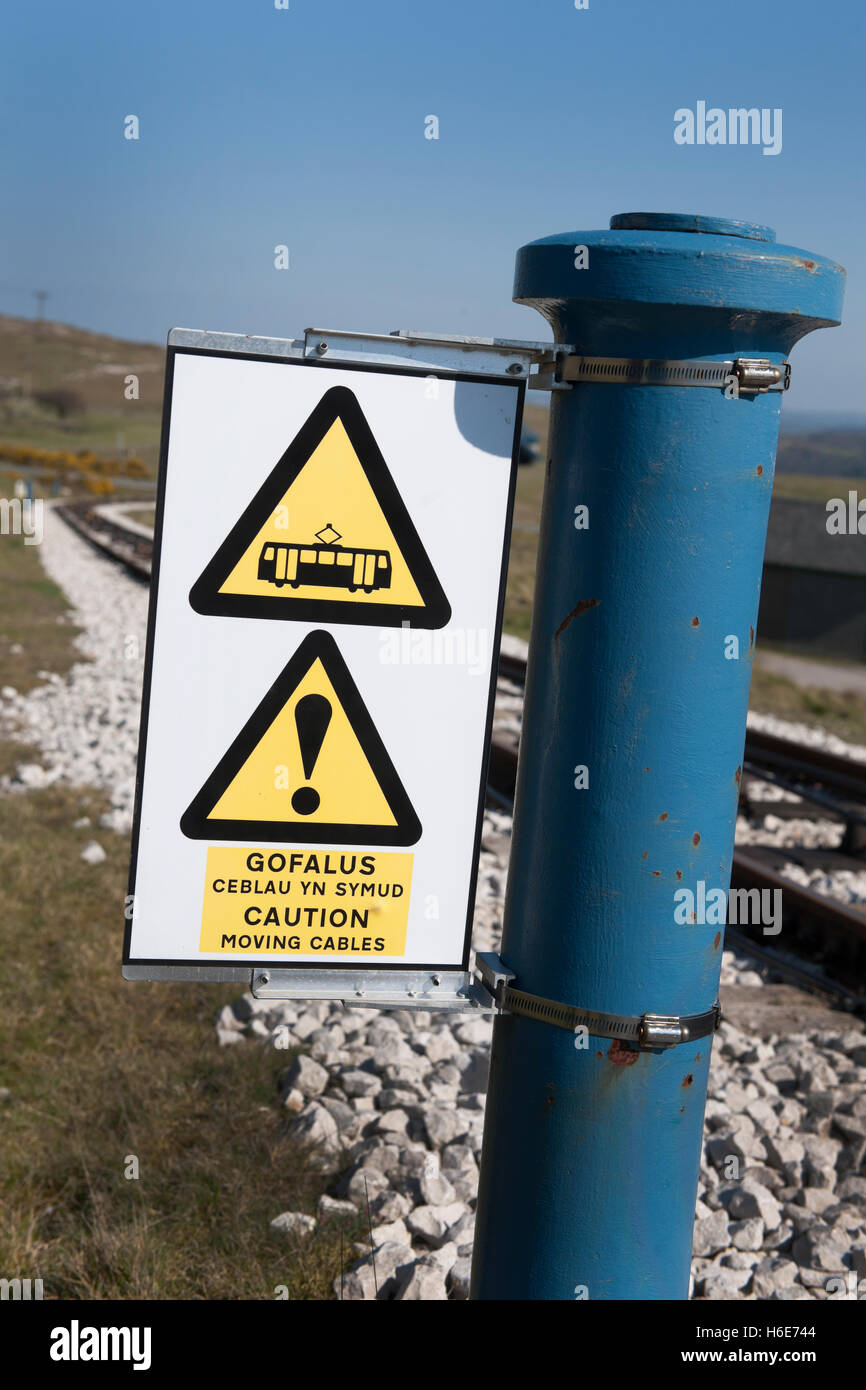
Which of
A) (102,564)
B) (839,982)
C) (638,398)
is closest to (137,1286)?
(638,398)

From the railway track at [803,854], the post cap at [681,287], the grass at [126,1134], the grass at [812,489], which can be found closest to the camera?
the post cap at [681,287]

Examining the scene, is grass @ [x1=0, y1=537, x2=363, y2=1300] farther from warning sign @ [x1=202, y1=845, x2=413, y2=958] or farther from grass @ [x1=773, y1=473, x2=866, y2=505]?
grass @ [x1=773, y1=473, x2=866, y2=505]

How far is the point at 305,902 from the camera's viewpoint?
2.15 metres

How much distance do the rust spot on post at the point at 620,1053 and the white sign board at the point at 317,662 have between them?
0.31m

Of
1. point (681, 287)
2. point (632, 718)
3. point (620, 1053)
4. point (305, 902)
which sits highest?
point (681, 287)

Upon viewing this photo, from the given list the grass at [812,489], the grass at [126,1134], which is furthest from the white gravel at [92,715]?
the grass at [812,489]

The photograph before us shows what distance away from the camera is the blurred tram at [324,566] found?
2016 millimetres

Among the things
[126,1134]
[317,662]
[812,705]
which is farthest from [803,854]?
[812,705]

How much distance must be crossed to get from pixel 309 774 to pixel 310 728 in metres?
0.08

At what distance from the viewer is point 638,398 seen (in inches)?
76.8

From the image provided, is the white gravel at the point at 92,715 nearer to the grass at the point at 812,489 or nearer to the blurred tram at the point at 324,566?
the blurred tram at the point at 324,566

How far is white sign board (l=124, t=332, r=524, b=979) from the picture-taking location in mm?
1994

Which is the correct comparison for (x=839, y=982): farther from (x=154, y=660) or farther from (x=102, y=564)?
(x=102, y=564)

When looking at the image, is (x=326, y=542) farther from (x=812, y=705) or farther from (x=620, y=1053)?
(x=812, y=705)
